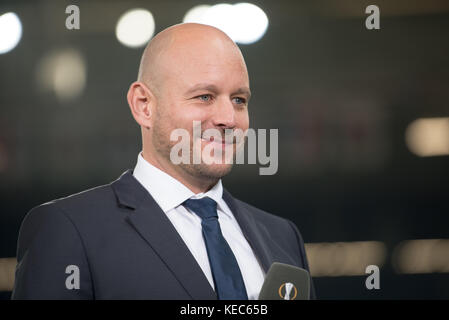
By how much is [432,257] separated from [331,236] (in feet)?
1.63

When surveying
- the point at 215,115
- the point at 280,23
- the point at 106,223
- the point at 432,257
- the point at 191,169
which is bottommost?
the point at 432,257

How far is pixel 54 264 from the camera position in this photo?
1681mm

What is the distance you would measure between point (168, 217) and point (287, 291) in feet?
1.45

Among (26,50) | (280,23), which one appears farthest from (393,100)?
(26,50)

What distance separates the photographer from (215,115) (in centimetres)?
189

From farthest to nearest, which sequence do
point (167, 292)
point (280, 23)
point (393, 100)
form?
point (393, 100), point (280, 23), point (167, 292)

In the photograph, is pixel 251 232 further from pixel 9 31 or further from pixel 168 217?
pixel 9 31

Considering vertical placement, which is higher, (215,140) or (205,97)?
(205,97)

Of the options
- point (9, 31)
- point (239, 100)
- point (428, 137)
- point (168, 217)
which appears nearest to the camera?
point (168, 217)

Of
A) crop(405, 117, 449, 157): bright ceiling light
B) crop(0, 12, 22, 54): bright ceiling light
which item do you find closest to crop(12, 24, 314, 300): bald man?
crop(0, 12, 22, 54): bright ceiling light

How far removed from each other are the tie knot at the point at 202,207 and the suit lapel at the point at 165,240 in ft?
A: 0.40

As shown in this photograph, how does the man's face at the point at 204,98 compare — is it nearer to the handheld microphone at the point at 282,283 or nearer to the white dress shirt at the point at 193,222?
the white dress shirt at the point at 193,222

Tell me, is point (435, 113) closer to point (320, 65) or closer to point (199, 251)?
point (320, 65)

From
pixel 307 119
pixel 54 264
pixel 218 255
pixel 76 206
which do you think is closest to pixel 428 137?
pixel 307 119
